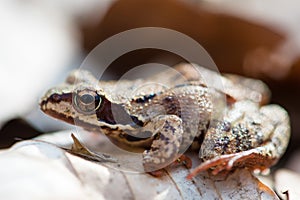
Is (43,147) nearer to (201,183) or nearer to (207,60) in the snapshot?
(201,183)

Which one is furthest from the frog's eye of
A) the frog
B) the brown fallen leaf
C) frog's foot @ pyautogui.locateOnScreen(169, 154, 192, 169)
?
frog's foot @ pyautogui.locateOnScreen(169, 154, 192, 169)

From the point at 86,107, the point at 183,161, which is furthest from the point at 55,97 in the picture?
the point at 183,161

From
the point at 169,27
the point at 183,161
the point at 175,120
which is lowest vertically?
the point at 183,161

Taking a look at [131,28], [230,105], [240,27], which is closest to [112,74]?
[131,28]

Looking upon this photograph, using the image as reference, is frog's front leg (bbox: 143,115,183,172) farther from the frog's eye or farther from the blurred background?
the blurred background

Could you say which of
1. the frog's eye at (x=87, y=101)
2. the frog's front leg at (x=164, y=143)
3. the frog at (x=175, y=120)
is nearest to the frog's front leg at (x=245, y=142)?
the frog at (x=175, y=120)

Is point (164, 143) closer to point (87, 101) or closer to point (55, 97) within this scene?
point (87, 101)
